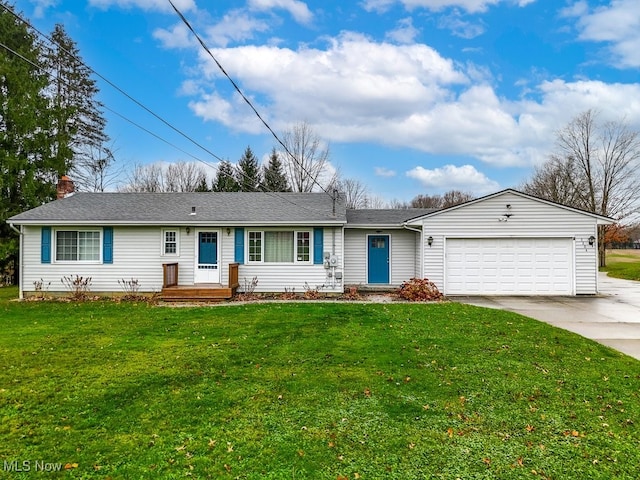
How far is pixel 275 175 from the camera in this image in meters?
29.8

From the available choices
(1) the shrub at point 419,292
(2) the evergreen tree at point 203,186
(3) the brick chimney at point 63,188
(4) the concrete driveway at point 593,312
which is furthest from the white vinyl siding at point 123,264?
(2) the evergreen tree at point 203,186

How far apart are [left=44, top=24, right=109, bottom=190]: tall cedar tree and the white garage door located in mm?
18880

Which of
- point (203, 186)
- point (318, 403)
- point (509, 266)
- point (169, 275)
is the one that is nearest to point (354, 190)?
point (203, 186)

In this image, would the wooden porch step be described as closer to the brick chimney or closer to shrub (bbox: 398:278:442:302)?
shrub (bbox: 398:278:442:302)

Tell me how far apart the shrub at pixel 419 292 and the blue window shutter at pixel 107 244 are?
9.62 metres

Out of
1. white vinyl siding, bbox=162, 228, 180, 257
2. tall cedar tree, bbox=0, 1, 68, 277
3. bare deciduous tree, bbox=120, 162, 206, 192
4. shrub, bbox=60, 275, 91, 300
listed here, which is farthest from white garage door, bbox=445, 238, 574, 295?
bare deciduous tree, bbox=120, 162, 206, 192

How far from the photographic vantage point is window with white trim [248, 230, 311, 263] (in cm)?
1285

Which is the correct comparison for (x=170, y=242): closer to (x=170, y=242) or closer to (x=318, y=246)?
(x=170, y=242)

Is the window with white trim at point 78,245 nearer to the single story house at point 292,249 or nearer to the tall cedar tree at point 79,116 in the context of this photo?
the single story house at point 292,249

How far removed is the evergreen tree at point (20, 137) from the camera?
1656 cm

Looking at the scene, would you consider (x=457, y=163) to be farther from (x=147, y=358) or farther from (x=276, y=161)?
(x=147, y=358)

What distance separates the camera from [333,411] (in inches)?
156

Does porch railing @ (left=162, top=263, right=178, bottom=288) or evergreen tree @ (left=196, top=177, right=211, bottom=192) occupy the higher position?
evergreen tree @ (left=196, top=177, right=211, bottom=192)

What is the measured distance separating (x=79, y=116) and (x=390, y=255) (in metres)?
19.6
